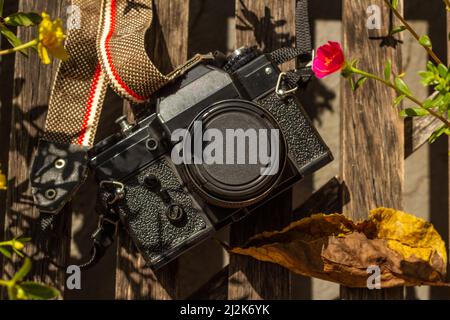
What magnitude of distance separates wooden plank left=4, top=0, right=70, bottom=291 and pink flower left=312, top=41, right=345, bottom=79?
0.60 m

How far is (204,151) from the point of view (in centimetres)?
129

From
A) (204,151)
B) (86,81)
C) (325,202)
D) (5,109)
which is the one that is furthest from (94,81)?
(325,202)

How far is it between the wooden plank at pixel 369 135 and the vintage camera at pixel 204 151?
121 mm

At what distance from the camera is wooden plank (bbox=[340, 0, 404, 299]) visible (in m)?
1.44

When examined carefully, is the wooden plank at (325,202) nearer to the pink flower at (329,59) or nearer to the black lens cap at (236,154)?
the black lens cap at (236,154)

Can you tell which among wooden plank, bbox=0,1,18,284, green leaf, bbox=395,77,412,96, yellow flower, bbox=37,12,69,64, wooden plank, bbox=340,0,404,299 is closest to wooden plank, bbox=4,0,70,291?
wooden plank, bbox=0,1,18,284

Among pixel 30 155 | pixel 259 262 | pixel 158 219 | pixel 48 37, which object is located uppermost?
pixel 48 37

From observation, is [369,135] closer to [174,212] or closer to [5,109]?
[174,212]

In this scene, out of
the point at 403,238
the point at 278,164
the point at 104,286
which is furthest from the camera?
the point at 104,286

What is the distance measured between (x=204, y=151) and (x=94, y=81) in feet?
1.00

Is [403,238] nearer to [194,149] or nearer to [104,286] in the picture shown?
[194,149]

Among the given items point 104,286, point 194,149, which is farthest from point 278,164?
point 104,286

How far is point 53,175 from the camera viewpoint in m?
1.37

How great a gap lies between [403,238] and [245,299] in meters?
0.34
